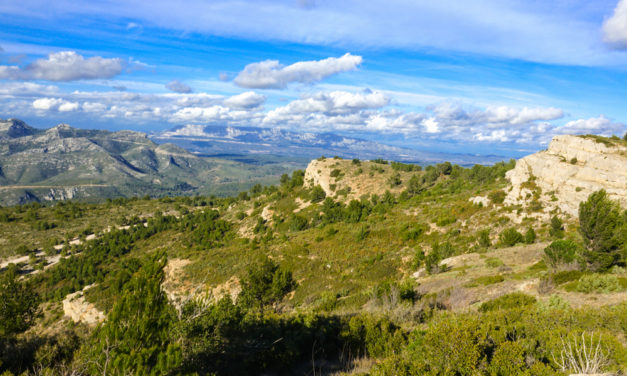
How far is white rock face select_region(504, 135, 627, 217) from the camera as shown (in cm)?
3528

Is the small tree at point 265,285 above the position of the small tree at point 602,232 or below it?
below

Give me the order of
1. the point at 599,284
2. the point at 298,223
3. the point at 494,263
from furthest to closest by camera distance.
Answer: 1. the point at 298,223
2. the point at 494,263
3. the point at 599,284

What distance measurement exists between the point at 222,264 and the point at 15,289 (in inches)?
1393

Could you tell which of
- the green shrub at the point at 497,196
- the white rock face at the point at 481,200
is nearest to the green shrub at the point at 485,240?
the white rock face at the point at 481,200

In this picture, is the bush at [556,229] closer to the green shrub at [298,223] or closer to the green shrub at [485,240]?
the green shrub at [485,240]

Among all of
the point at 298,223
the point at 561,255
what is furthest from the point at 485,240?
the point at 298,223

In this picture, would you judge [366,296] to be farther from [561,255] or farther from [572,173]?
[572,173]

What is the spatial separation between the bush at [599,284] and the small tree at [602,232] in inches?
154

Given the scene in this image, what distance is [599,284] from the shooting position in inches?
619

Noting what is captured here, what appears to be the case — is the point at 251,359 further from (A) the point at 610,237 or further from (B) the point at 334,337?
(A) the point at 610,237

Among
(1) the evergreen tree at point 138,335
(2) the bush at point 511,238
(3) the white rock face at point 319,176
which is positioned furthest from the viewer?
(3) the white rock face at point 319,176

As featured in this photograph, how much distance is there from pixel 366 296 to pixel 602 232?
17006 millimetres

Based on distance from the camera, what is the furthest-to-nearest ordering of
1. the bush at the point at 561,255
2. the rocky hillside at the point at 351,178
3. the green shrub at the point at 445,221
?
1. the rocky hillside at the point at 351,178
2. the green shrub at the point at 445,221
3. the bush at the point at 561,255

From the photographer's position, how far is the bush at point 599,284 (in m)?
15.4
